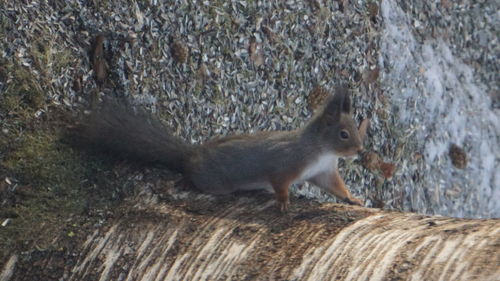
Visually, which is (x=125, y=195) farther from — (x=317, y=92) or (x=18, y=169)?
(x=317, y=92)

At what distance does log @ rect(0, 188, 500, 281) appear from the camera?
6.56ft

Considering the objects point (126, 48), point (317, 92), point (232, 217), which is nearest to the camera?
point (232, 217)

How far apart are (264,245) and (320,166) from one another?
0.67m

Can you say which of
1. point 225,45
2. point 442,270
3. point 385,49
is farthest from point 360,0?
point 442,270

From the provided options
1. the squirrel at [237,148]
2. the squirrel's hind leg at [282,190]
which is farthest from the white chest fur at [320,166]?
the squirrel's hind leg at [282,190]

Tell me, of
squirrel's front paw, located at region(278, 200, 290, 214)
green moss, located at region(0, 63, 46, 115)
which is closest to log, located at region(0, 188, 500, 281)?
squirrel's front paw, located at region(278, 200, 290, 214)

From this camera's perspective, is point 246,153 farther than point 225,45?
No

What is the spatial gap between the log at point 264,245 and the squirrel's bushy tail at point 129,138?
0.18 metres

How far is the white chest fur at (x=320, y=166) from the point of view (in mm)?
2852

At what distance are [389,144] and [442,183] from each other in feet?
1.65

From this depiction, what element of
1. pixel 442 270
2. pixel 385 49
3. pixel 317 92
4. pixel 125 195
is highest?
pixel 385 49

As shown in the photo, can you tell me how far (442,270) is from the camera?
1926 millimetres

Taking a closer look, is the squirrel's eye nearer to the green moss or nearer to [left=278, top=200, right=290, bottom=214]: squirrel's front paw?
[left=278, top=200, right=290, bottom=214]: squirrel's front paw

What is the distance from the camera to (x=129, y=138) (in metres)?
2.81
